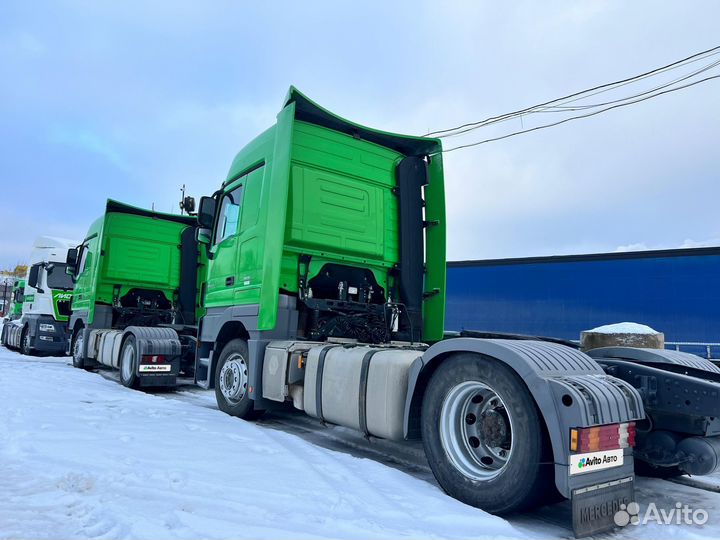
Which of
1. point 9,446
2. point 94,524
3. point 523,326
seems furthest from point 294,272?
point 523,326

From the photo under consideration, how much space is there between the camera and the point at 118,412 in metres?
5.44

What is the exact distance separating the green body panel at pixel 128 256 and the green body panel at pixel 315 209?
4761 mm

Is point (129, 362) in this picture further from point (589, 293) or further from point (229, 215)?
point (589, 293)

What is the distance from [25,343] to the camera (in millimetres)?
14523

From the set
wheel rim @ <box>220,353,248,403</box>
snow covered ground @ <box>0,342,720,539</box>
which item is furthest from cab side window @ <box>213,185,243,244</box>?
snow covered ground @ <box>0,342,720,539</box>

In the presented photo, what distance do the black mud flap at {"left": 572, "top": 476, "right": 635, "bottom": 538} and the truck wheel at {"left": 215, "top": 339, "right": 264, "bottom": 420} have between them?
3.77 metres

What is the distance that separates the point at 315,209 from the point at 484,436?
3.39m

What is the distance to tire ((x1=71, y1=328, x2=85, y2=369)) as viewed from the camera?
10.6 metres

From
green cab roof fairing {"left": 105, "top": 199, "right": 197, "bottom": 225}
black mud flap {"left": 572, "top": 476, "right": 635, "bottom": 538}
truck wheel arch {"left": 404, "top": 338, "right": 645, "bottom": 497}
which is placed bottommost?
black mud flap {"left": 572, "top": 476, "right": 635, "bottom": 538}

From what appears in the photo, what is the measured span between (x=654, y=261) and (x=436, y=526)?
14.5 metres

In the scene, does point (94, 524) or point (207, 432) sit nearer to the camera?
point (94, 524)

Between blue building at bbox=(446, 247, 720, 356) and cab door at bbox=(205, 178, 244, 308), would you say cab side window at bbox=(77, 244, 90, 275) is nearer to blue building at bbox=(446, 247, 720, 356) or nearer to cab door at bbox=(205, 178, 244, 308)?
cab door at bbox=(205, 178, 244, 308)

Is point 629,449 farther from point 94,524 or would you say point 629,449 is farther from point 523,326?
point 523,326

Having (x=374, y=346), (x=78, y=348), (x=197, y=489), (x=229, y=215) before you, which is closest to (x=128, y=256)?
(x=78, y=348)
